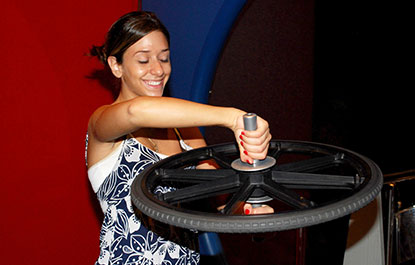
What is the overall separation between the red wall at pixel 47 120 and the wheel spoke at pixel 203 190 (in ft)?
3.12

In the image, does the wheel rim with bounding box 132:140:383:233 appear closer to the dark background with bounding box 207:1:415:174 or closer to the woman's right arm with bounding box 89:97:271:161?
the woman's right arm with bounding box 89:97:271:161

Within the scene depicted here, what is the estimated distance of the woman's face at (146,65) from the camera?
1271 millimetres

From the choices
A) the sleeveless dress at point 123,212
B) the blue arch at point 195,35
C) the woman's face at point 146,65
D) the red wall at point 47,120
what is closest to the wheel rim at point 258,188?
the sleeveless dress at point 123,212

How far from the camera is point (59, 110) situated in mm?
1763

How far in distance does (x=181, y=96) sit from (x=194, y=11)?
1.21ft

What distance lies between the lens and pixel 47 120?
5.71 ft

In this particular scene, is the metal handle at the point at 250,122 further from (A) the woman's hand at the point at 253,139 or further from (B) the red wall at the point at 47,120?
(B) the red wall at the point at 47,120

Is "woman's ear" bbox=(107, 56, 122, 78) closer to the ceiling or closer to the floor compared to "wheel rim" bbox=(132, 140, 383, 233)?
closer to the ceiling

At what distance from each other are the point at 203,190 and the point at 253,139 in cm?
18

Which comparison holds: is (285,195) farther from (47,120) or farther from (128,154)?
(47,120)

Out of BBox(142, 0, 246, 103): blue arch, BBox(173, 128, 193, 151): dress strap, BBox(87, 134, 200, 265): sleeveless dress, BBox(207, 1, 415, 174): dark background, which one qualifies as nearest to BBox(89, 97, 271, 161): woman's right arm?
BBox(87, 134, 200, 265): sleeveless dress

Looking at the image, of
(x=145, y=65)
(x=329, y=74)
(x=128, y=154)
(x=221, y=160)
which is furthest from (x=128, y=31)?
(x=329, y=74)

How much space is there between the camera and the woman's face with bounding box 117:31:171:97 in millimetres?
1271

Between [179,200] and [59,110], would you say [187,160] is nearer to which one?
[179,200]
